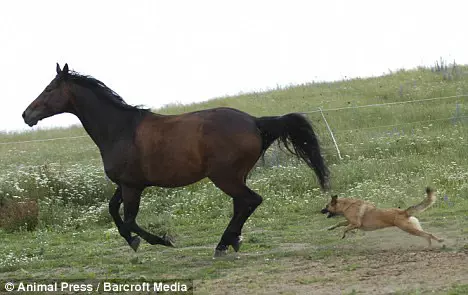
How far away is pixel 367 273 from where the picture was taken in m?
7.24

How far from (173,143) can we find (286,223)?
3482mm

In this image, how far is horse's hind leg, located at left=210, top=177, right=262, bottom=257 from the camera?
901 centimetres

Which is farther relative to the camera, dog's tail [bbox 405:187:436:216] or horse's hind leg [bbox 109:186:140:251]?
horse's hind leg [bbox 109:186:140:251]

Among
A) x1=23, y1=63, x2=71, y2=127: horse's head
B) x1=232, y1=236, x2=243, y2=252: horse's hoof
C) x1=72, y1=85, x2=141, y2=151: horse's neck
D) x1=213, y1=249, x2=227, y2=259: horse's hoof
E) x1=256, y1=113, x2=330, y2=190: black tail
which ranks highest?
x1=23, y1=63, x2=71, y2=127: horse's head

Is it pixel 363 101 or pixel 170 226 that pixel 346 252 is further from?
pixel 363 101

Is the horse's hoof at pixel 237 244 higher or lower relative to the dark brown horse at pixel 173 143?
lower

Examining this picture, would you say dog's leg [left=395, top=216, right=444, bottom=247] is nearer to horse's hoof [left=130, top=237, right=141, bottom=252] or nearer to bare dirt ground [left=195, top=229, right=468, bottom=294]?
bare dirt ground [left=195, top=229, right=468, bottom=294]

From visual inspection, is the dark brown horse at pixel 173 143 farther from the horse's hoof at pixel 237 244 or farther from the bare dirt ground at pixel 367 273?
the bare dirt ground at pixel 367 273

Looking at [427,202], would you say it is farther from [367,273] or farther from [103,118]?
[103,118]

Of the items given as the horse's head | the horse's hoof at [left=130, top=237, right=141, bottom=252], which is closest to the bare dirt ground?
the horse's hoof at [left=130, top=237, right=141, bottom=252]

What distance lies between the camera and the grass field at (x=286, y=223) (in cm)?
740

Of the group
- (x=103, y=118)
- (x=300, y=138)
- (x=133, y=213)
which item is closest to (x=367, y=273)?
(x=300, y=138)

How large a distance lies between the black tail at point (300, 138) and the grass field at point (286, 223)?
99cm

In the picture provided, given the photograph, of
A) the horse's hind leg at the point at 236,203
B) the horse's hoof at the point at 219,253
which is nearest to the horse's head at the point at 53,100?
the horse's hind leg at the point at 236,203
